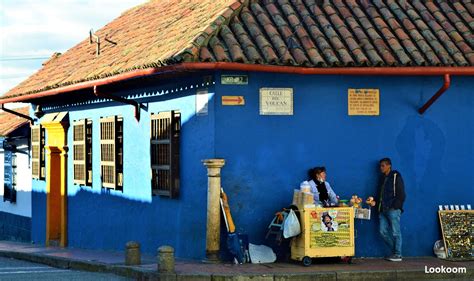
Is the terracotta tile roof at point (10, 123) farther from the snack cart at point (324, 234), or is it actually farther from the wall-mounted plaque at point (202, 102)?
the snack cart at point (324, 234)

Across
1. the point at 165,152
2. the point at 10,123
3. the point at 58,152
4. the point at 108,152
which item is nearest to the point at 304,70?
the point at 165,152

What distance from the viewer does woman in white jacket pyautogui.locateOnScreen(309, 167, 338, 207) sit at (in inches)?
602

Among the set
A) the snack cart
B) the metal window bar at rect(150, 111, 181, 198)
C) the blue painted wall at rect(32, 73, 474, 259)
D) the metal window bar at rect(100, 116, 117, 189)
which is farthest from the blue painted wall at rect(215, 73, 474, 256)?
the metal window bar at rect(100, 116, 117, 189)

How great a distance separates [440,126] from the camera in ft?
53.6

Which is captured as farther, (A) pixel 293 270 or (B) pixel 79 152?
(B) pixel 79 152

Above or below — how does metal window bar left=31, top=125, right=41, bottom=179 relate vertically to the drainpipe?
below

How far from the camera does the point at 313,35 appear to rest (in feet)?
52.4

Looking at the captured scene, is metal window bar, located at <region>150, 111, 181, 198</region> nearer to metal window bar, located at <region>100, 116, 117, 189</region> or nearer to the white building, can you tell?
metal window bar, located at <region>100, 116, 117, 189</region>

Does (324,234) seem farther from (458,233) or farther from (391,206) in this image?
(458,233)

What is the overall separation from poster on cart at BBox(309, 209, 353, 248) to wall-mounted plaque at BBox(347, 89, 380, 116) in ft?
6.10

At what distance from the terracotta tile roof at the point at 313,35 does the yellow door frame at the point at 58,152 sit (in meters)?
4.22

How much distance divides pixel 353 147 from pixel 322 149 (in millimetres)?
526

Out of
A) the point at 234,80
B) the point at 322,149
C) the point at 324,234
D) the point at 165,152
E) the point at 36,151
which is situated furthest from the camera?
the point at 36,151

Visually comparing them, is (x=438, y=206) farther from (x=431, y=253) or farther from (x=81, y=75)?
(x=81, y=75)
